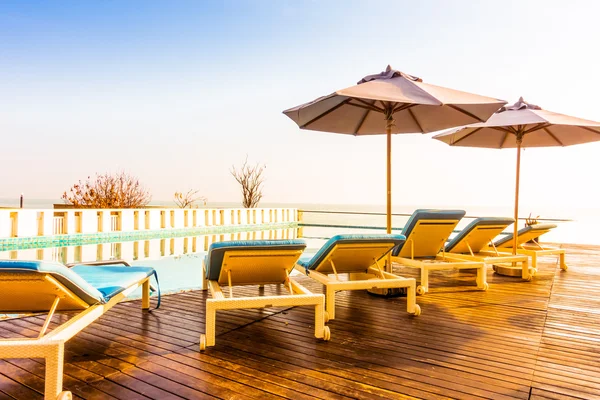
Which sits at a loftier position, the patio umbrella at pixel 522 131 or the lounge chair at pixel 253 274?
the patio umbrella at pixel 522 131

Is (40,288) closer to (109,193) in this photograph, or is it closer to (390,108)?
(390,108)

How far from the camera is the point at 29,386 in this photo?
5.68ft

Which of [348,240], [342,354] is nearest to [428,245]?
[348,240]

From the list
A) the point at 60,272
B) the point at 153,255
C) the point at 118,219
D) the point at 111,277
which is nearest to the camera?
the point at 60,272

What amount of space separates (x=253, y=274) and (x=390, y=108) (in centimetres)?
210

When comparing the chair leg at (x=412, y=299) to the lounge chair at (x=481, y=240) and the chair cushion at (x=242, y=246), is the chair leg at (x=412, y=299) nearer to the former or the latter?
the chair cushion at (x=242, y=246)

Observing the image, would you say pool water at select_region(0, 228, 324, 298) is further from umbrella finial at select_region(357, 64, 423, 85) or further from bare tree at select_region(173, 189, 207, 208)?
bare tree at select_region(173, 189, 207, 208)

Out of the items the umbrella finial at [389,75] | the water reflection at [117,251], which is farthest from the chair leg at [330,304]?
the water reflection at [117,251]

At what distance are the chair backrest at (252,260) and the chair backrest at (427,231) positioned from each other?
1.67 m

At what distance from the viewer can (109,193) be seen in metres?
14.7

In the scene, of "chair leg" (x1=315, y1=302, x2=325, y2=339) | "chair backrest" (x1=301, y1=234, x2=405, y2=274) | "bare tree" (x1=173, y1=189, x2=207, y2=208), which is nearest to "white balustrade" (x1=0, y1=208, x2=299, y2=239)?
"bare tree" (x1=173, y1=189, x2=207, y2=208)

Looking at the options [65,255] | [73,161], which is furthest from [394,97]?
[73,161]

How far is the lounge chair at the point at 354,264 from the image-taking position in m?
2.88

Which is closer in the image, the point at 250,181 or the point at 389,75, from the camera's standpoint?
the point at 389,75
